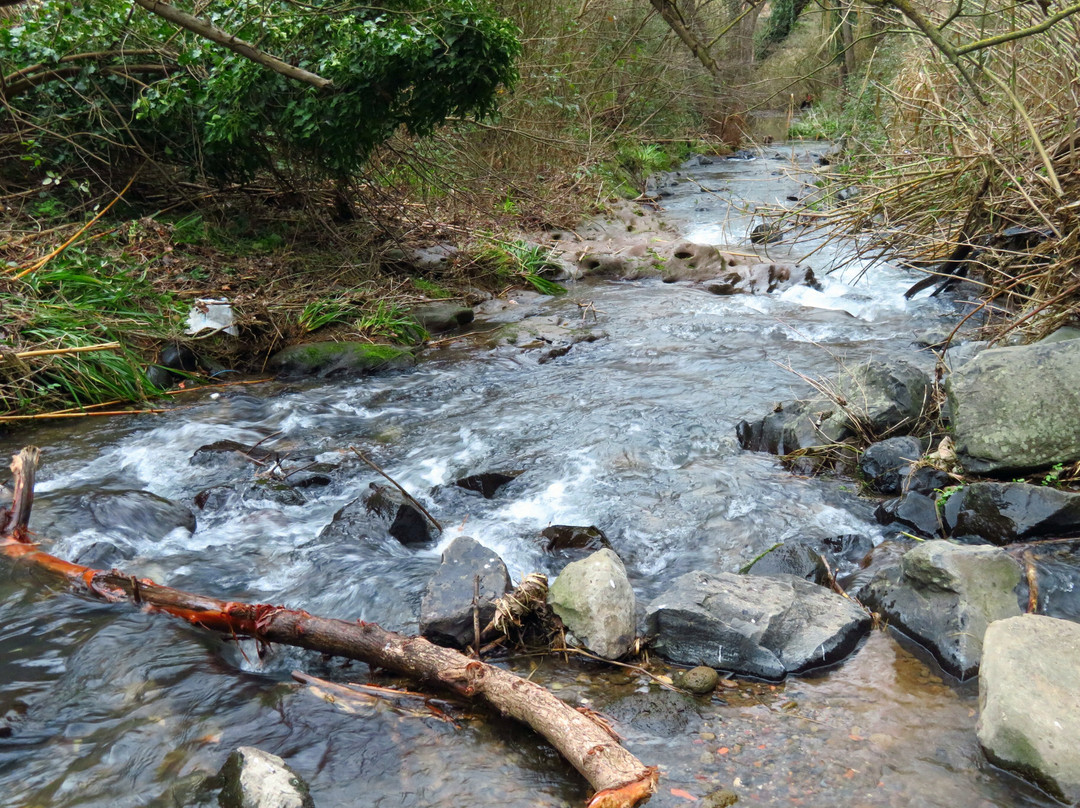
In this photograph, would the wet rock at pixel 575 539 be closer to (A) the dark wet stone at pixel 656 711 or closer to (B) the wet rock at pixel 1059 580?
(A) the dark wet stone at pixel 656 711

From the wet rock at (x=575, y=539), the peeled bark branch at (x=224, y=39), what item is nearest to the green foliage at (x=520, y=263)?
the peeled bark branch at (x=224, y=39)

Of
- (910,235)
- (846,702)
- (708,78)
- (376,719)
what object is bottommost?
(846,702)

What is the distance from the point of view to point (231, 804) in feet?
7.15

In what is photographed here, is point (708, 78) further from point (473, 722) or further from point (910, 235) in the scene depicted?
point (473, 722)

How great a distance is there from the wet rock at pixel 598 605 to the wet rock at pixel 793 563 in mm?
719

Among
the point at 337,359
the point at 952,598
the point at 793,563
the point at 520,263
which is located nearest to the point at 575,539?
the point at 793,563

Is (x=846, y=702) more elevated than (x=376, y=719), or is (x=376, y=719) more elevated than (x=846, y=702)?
(x=376, y=719)

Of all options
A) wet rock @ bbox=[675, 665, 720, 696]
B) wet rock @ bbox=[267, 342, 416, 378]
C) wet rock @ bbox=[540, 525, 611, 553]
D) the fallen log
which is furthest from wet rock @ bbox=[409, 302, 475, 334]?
wet rock @ bbox=[675, 665, 720, 696]

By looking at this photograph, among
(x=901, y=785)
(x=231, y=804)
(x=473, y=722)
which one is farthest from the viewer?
(x=473, y=722)

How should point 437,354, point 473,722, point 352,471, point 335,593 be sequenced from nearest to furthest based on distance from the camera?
point 473,722, point 335,593, point 352,471, point 437,354

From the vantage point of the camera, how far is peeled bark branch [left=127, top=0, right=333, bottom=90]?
4614mm

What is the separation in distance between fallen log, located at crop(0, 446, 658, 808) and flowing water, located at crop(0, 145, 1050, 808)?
107 mm

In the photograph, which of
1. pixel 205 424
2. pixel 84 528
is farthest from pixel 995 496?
pixel 205 424

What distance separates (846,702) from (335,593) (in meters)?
2.11
